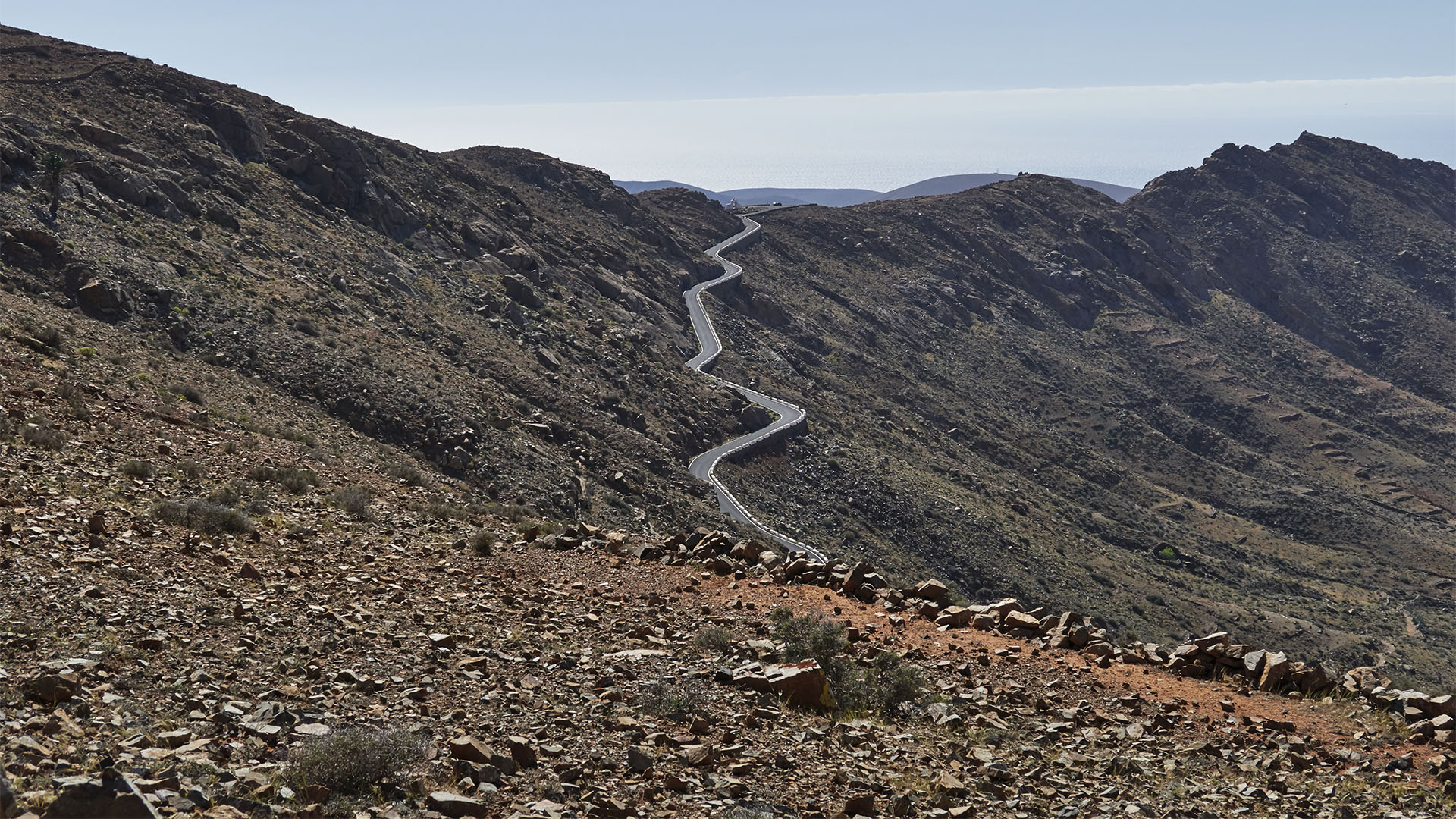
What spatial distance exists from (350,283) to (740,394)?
2827cm

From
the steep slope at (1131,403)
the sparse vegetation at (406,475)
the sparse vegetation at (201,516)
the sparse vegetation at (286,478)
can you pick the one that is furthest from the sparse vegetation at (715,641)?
the steep slope at (1131,403)

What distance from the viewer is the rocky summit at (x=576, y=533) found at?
8586mm

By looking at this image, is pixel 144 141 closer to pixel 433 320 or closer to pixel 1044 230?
pixel 433 320

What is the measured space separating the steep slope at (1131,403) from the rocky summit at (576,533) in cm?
69

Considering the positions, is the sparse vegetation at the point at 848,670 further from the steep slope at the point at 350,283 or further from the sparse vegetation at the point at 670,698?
the steep slope at the point at 350,283

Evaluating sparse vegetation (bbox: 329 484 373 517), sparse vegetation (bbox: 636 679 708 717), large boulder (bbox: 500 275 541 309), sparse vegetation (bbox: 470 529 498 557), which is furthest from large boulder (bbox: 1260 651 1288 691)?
large boulder (bbox: 500 275 541 309)

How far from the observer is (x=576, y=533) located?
55.6ft

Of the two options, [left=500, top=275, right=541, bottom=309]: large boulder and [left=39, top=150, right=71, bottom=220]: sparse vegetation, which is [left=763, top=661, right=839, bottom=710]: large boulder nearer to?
[left=39, top=150, right=71, bottom=220]: sparse vegetation

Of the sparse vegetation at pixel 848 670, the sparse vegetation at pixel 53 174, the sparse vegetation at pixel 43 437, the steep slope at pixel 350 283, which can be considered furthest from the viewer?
the sparse vegetation at pixel 53 174

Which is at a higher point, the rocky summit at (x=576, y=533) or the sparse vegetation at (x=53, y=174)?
the sparse vegetation at (x=53, y=174)

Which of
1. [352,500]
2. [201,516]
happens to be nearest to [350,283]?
[352,500]

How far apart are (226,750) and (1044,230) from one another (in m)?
134

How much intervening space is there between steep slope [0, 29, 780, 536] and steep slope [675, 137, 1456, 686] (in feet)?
32.4

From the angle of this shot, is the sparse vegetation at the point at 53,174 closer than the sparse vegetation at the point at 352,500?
No
